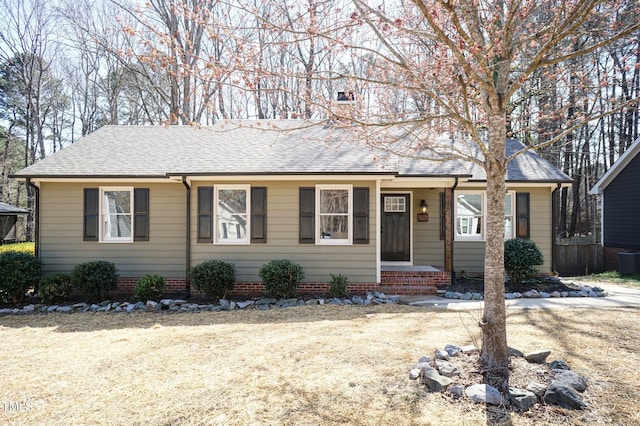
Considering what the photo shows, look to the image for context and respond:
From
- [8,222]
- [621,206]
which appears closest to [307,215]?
[621,206]

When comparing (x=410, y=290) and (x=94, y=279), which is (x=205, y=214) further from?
(x=410, y=290)

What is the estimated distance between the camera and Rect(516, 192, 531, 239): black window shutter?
378 inches

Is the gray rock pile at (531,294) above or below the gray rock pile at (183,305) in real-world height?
above

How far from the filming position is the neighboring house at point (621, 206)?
12438 millimetres

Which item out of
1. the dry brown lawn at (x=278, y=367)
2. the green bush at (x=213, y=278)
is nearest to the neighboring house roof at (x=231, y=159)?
the green bush at (x=213, y=278)

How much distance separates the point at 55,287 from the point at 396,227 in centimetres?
803

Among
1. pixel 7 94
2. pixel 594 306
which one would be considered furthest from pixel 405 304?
pixel 7 94

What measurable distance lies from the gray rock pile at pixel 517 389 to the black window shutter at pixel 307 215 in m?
4.75

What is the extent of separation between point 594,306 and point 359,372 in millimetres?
5820

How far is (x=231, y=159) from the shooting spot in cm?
868

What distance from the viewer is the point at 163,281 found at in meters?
7.91

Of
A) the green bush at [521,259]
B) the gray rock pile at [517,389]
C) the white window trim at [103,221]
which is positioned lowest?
the gray rock pile at [517,389]

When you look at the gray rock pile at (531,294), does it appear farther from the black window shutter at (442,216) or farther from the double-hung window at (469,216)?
the double-hung window at (469,216)

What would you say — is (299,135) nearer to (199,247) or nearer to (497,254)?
(199,247)
